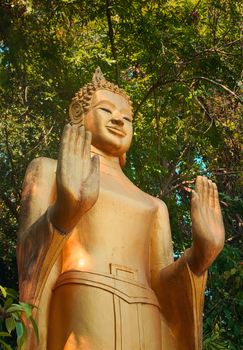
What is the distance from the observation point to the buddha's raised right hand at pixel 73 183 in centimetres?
408

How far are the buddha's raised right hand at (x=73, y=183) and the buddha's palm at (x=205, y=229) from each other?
0.65 metres

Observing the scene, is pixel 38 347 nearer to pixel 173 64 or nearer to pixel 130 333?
pixel 130 333

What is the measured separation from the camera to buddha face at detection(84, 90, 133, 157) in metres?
5.10

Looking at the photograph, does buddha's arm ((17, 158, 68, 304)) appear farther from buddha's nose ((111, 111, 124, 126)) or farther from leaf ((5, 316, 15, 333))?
leaf ((5, 316, 15, 333))

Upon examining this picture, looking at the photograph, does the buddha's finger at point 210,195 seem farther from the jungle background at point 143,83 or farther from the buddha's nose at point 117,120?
the jungle background at point 143,83

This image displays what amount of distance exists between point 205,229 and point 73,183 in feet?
2.73

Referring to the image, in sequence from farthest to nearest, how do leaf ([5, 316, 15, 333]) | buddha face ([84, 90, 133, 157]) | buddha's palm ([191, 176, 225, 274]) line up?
buddha face ([84, 90, 133, 157])
buddha's palm ([191, 176, 225, 274])
leaf ([5, 316, 15, 333])

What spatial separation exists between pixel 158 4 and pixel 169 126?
152 centimetres

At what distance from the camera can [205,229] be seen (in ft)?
14.4

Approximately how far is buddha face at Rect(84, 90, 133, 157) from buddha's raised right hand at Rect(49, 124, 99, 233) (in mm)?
852

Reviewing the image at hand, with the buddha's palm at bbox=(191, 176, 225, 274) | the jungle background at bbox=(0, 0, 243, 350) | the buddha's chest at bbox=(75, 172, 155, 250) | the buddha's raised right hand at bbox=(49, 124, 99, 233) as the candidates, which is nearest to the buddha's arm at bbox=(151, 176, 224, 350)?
the buddha's palm at bbox=(191, 176, 225, 274)

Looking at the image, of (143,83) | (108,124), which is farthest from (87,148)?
(143,83)

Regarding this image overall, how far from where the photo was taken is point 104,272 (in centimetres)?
434

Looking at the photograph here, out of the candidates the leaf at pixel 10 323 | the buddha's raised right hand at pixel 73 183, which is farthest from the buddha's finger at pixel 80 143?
the leaf at pixel 10 323
